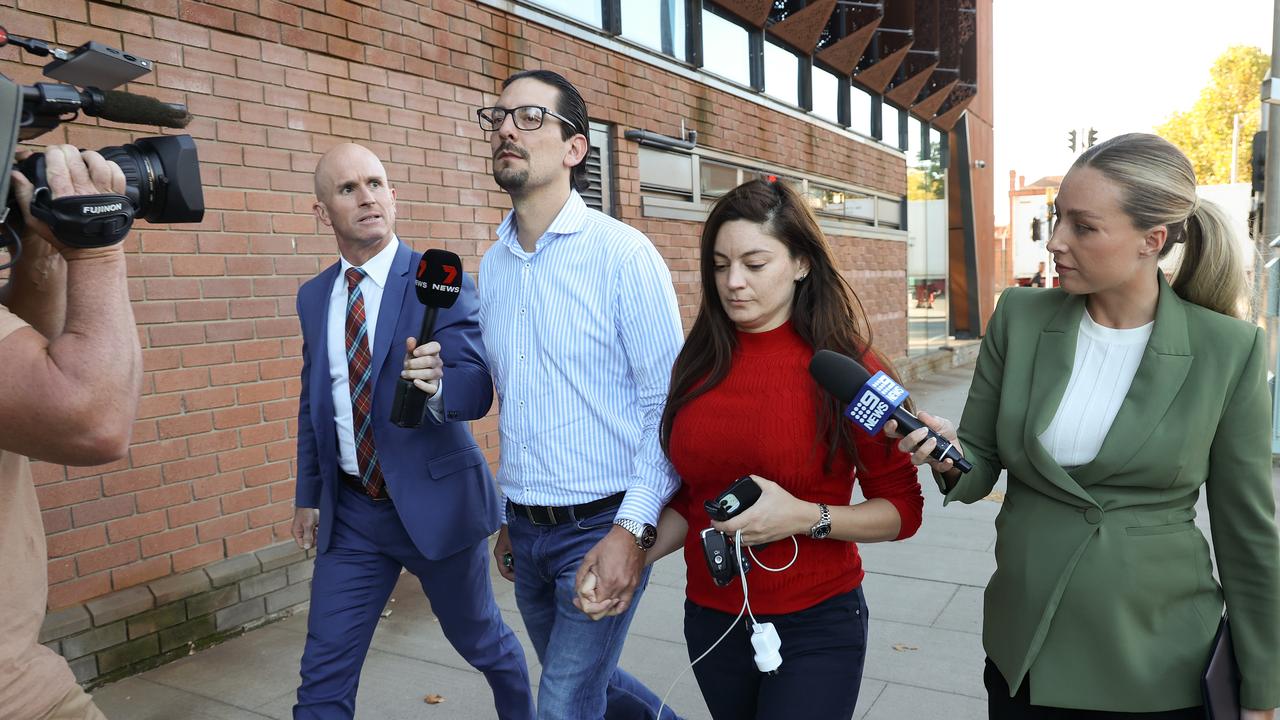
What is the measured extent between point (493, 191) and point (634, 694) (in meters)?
3.97

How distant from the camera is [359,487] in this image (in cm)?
310

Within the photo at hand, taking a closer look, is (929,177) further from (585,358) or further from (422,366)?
(422,366)

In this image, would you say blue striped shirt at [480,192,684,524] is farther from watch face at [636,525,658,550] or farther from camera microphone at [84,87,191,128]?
camera microphone at [84,87,191,128]

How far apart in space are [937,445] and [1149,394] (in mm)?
489

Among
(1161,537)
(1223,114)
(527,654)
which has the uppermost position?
(1223,114)

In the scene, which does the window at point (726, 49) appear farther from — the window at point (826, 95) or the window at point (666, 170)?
the window at point (826, 95)

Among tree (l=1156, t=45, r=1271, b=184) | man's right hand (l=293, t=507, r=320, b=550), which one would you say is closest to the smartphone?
man's right hand (l=293, t=507, r=320, b=550)

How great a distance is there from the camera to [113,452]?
5.48 feet

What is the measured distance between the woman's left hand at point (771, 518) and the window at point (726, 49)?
758 centimetres

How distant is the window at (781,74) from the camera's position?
10461 mm

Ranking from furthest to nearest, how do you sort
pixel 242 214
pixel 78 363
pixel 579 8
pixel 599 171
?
pixel 599 171 < pixel 579 8 < pixel 242 214 < pixel 78 363

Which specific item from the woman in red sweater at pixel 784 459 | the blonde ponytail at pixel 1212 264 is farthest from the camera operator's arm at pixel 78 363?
the blonde ponytail at pixel 1212 264

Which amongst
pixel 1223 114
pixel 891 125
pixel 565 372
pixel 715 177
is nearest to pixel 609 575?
pixel 565 372

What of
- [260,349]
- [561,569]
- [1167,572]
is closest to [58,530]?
[260,349]
